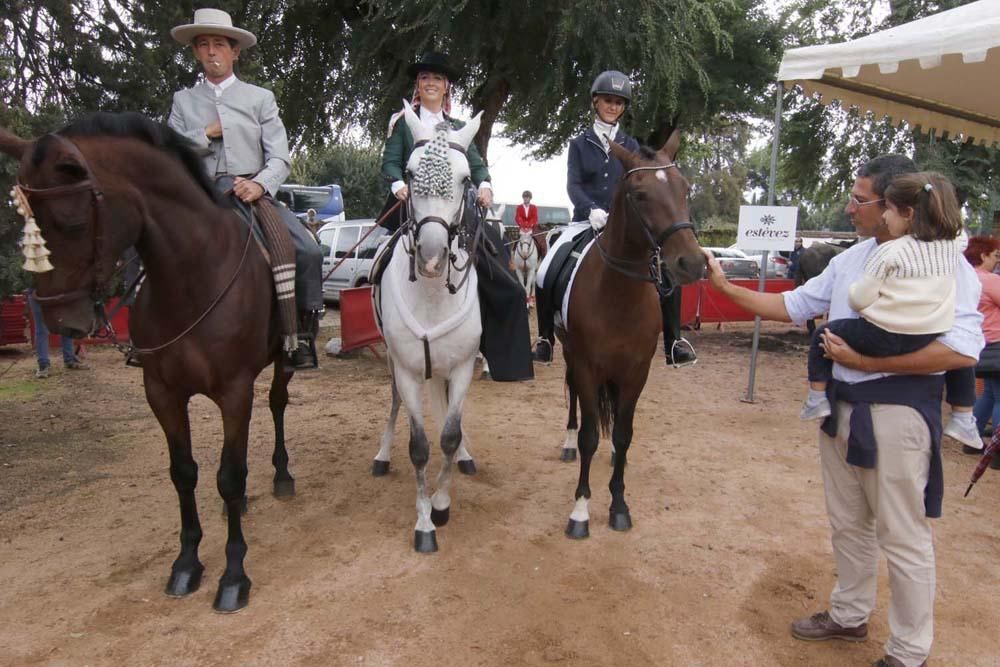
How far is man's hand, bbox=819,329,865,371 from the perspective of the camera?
2.71m

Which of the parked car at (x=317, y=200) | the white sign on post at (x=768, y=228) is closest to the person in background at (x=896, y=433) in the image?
the white sign on post at (x=768, y=228)

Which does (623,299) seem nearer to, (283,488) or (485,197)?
(485,197)

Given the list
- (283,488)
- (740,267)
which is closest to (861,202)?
(283,488)

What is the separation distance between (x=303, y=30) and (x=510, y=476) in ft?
25.8

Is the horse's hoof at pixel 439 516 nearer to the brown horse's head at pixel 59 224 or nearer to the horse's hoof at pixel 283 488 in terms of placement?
the horse's hoof at pixel 283 488

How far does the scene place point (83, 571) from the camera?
374 cm

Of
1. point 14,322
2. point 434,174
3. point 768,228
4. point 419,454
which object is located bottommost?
point 14,322

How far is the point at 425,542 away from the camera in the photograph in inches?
161

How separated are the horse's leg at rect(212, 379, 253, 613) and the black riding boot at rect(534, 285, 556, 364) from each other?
2.42 m

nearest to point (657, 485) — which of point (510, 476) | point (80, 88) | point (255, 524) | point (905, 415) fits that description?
point (510, 476)

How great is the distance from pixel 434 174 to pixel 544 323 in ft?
6.96

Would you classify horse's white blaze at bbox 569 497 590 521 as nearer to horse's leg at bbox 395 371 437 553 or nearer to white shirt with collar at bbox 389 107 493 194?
horse's leg at bbox 395 371 437 553

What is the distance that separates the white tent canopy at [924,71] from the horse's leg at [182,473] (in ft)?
19.0

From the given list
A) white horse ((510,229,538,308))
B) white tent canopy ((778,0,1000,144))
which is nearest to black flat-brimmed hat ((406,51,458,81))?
white tent canopy ((778,0,1000,144))
